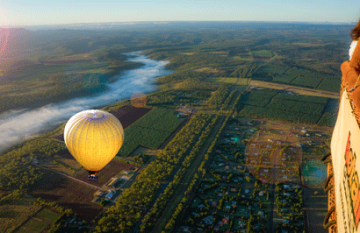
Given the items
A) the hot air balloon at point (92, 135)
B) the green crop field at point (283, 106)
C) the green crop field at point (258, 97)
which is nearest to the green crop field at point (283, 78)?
the green crop field at point (258, 97)

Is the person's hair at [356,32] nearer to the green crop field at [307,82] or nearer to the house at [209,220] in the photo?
the house at [209,220]

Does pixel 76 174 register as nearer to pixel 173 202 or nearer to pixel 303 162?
pixel 173 202

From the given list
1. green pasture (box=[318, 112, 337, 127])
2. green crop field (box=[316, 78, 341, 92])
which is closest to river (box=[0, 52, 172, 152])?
green pasture (box=[318, 112, 337, 127])

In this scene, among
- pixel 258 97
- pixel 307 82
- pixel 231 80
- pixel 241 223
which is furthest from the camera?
pixel 231 80

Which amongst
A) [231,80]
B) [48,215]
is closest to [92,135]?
[48,215]

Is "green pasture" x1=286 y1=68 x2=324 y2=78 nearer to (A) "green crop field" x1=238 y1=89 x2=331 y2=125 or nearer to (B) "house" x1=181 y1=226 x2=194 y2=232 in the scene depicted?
(A) "green crop field" x1=238 y1=89 x2=331 y2=125

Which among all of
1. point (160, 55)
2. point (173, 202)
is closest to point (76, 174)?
point (173, 202)

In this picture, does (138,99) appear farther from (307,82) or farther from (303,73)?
(303,73)
